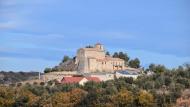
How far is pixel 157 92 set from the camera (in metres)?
76.5

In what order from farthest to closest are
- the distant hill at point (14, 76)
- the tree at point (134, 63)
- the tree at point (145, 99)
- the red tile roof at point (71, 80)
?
the distant hill at point (14, 76) → the tree at point (134, 63) → the red tile roof at point (71, 80) → the tree at point (145, 99)

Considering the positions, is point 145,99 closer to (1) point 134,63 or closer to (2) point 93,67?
(2) point 93,67

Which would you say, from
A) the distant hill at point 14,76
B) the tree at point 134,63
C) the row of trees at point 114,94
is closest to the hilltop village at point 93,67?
the tree at point 134,63

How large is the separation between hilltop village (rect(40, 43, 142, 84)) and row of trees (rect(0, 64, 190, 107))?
58.3ft

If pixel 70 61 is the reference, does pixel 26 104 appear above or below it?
below

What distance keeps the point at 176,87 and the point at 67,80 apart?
2873 centimetres

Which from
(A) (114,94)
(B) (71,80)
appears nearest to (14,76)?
(B) (71,80)

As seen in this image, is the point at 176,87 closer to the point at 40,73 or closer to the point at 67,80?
the point at 67,80

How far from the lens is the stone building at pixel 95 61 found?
118 meters

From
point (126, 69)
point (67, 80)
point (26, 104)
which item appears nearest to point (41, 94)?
point (26, 104)

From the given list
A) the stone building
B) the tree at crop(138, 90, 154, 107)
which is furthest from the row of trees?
the stone building

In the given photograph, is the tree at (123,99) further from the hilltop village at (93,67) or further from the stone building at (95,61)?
the stone building at (95,61)

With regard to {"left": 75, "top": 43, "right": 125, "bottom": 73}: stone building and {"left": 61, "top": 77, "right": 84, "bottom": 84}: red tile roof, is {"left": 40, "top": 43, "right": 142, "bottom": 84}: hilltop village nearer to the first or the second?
{"left": 75, "top": 43, "right": 125, "bottom": 73}: stone building

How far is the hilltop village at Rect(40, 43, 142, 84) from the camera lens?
368 ft
